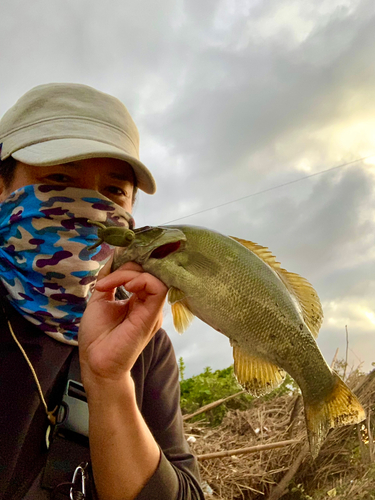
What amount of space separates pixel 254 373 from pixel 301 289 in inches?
18.7

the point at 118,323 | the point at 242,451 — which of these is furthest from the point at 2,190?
the point at 242,451

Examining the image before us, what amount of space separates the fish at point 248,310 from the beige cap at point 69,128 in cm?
76

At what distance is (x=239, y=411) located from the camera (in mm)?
5379

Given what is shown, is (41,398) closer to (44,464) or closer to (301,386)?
(44,464)

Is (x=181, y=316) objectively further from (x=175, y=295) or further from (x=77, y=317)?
(x=77, y=317)

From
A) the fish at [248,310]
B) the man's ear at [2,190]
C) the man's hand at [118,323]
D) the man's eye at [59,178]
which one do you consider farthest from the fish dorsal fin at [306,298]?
the man's ear at [2,190]

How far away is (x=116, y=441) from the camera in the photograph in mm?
2104

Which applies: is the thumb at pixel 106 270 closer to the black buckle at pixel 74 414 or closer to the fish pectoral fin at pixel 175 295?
the fish pectoral fin at pixel 175 295

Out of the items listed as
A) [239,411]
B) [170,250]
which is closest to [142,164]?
[170,250]

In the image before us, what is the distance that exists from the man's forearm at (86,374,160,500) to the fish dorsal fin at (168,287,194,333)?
17.3 inches

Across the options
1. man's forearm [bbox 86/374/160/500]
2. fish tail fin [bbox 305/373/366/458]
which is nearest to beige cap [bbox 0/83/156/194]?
man's forearm [bbox 86/374/160/500]

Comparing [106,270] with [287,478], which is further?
[287,478]

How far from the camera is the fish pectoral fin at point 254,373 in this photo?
6.01 feet

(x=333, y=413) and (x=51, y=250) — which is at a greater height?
(x=51, y=250)
